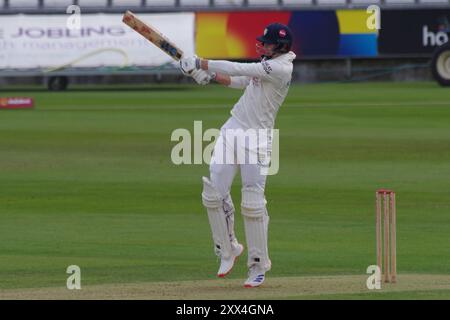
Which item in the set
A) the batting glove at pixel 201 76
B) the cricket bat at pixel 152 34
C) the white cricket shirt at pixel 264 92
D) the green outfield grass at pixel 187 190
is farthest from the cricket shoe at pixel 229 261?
the cricket bat at pixel 152 34

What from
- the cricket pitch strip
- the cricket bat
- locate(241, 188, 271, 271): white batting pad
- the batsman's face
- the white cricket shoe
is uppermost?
the cricket bat

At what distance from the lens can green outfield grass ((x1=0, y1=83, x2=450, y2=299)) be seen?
12977mm

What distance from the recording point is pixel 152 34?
11445 mm

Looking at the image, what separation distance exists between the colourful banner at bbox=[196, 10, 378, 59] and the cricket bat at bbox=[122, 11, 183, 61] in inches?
1290

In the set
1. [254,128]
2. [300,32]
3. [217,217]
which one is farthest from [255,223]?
[300,32]

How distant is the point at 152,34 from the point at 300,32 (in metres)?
33.8

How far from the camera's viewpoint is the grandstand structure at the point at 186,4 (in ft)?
150

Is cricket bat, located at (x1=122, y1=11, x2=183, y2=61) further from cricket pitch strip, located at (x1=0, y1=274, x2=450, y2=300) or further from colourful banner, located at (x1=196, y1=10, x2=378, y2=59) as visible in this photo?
colourful banner, located at (x1=196, y1=10, x2=378, y2=59)

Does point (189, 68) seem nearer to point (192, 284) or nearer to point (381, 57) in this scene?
point (192, 284)

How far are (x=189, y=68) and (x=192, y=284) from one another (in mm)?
1796

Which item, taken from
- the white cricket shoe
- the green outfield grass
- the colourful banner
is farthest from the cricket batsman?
the colourful banner

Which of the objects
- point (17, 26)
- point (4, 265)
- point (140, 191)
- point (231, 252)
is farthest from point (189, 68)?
point (17, 26)

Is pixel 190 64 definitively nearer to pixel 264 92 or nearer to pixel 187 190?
pixel 264 92

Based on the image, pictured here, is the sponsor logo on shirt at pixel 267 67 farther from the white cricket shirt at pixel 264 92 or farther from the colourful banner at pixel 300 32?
the colourful banner at pixel 300 32
